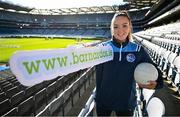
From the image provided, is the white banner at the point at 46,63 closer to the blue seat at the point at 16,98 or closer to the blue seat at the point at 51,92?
the blue seat at the point at 16,98

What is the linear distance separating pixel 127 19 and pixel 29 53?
5.16ft

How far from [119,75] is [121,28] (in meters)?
0.57

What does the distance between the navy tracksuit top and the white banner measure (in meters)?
0.45

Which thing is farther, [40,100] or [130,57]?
[40,100]

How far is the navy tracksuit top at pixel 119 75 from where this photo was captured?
132 inches

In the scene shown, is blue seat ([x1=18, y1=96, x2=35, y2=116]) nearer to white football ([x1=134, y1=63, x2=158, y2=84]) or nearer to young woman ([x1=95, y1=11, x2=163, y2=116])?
young woman ([x1=95, y1=11, x2=163, y2=116])

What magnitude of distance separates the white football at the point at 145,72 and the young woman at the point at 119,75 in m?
0.08

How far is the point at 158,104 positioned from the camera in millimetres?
3744

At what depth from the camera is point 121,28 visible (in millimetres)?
3219

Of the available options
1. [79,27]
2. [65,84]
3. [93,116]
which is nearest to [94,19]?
[79,27]

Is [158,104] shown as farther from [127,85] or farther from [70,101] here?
[70,101]

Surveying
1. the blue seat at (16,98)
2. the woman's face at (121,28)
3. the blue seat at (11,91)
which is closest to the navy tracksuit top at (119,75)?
the woman's face at (121,28)

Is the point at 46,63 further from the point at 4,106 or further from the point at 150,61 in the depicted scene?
the point at 4,106

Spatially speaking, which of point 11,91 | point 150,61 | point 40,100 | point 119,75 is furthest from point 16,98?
point 150,61
